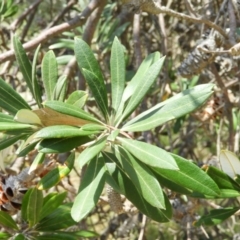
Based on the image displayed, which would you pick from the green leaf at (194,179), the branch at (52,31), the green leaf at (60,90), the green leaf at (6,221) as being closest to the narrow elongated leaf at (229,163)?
the green leaf at (194,179)

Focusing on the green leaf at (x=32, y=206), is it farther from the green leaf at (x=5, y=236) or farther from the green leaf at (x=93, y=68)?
the green leaf at (x=93, y=68)

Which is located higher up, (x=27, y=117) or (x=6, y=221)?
(x=27, y=117)

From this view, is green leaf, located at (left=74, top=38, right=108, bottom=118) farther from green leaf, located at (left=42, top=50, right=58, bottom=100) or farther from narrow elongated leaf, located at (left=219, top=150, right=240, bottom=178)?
narrow elongated leaf, located at (left=219, top=150, right=240, bottom=178)

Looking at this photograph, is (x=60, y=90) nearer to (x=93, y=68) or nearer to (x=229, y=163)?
(x=93, y=68)

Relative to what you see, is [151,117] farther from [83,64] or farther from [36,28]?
[36,28]

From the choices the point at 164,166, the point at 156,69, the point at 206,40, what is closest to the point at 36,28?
the point at 206,40

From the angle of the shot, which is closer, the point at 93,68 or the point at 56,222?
the point at 93,68

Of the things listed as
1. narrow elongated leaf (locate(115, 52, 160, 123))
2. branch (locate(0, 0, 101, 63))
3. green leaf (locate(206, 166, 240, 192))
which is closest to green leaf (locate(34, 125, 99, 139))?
narrow elongated leaf (locate(115, 52, 160, 123))

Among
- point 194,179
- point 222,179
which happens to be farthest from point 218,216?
point 194,179
